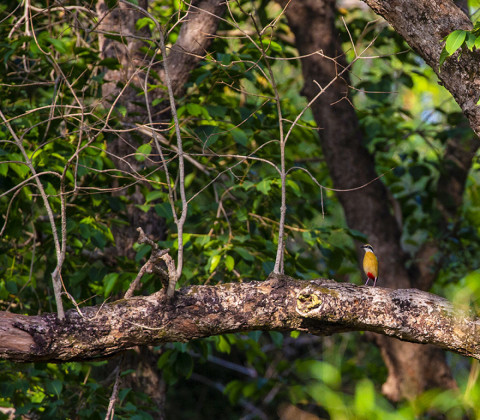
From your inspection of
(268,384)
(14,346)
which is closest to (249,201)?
(268,384)

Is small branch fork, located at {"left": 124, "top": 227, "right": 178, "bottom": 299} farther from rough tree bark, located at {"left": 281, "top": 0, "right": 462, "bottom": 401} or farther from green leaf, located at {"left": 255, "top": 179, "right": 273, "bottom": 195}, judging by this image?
rough tree bark, located at {"left": 281, "top": 0, "right": 462, "bottom": 401}

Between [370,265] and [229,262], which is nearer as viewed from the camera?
[229,262]

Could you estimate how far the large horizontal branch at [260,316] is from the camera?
1828mm

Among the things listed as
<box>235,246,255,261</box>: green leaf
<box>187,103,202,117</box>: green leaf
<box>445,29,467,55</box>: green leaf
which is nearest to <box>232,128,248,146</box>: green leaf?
<box>187,103,202,117</box>: green leaf

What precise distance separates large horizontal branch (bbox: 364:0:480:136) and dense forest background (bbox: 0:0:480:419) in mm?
39

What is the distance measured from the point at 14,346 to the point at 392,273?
3144 millimetres

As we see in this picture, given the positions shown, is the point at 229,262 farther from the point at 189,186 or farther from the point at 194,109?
the point at 189,186

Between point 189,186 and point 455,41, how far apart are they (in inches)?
91.6

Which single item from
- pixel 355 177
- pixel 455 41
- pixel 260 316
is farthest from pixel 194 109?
pixel 355 177

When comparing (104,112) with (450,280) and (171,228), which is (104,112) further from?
(450,280)

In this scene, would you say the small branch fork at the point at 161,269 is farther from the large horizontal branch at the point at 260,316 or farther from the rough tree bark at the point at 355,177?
the rough tree bark at the point at 355,177

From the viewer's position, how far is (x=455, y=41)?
1725mm

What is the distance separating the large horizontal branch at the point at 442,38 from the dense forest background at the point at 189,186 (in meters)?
0.04

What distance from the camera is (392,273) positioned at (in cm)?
443
